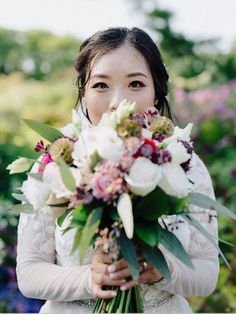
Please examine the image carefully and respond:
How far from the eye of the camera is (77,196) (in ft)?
5.85

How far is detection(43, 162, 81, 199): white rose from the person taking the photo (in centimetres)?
181

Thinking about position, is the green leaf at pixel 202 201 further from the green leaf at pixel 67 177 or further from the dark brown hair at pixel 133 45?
the dark brown hair at pixel 133 45

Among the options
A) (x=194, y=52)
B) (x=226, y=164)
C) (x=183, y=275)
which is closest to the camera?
(x=183, y=275)

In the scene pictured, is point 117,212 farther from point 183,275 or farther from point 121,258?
point 183,275

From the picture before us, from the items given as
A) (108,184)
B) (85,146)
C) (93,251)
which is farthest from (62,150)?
(93,251)

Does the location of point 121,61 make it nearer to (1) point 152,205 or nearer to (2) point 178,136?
(2) point 178,136

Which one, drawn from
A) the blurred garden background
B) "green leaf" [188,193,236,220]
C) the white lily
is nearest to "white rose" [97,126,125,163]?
the white lily

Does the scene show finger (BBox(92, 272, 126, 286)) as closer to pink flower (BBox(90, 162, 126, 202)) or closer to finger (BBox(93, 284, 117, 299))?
finger (BBox(93, 284, 117, 299))

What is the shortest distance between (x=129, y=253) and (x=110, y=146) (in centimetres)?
26

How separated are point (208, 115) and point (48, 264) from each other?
20.2 ft

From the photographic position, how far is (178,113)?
8.16 m

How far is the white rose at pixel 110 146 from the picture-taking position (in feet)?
5.85

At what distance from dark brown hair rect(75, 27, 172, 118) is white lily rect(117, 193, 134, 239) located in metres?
0.83

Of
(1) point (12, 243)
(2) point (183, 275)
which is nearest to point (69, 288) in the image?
(2) point (183, 275)
